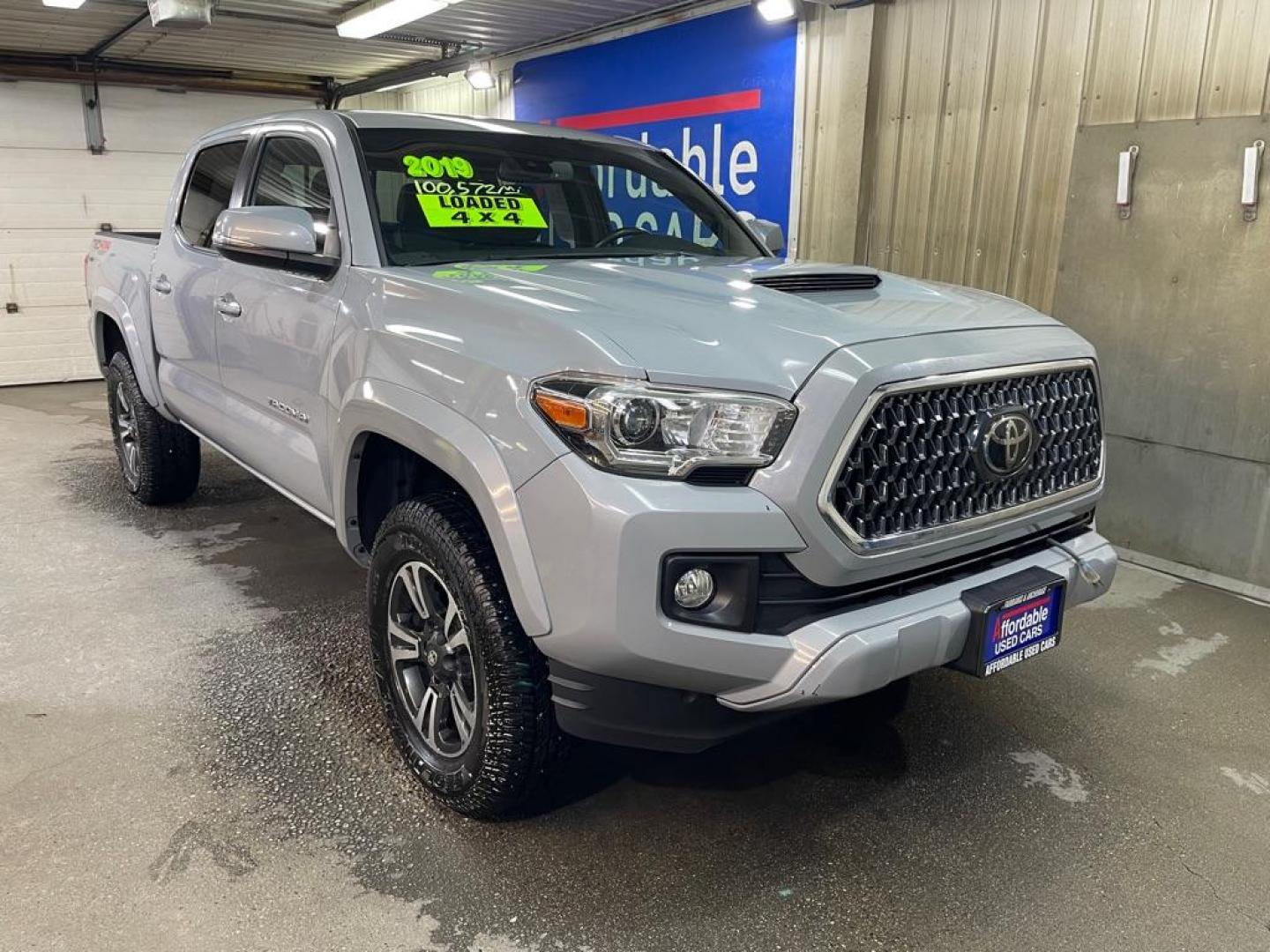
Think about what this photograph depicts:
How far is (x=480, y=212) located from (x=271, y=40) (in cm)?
681

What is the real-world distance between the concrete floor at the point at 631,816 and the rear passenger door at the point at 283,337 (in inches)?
28.7

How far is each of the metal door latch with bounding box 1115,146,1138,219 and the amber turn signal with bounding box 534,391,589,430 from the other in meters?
3.66

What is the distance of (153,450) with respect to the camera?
16.3 feet

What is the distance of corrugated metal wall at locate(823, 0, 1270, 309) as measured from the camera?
4242mm

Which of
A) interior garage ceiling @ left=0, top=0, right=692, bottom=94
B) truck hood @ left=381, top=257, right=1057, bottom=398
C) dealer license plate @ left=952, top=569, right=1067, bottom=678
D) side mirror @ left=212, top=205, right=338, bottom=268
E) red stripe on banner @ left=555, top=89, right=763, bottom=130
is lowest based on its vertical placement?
dealer license plate @ left=952, top=569, right=1067, bottom=678

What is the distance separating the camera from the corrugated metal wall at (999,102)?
167 inches

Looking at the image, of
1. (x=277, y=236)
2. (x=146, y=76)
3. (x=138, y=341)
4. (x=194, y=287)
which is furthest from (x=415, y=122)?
(x=146, y=76)

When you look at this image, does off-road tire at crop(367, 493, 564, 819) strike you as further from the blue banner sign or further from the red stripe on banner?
the blue banner sign

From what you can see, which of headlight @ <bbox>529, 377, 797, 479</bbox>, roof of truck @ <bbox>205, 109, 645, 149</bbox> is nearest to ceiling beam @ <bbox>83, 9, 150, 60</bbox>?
roof of truck @ <bbox>205, 109, 645, 149</bbox>

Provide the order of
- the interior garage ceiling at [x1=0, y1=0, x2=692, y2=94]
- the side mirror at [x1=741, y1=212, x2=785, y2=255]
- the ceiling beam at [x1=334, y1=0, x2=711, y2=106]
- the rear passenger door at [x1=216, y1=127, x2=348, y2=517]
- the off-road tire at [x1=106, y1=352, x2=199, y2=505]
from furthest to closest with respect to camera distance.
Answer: the interior garage ceiling at [x1=0, y1=0, x2=692, y2=94] → the ceiling beam at [x1=334, y1=0, x2=711, y2=106] → the off-road tire at [x1=106, y1=352, x2=199, y2=505] → the side mirror at [x1=741, y1=212, x2=785, y2=255] → the rear passenger door at [x1=216, y1=127, x2=348, y2=517]

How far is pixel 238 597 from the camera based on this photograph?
4027mm

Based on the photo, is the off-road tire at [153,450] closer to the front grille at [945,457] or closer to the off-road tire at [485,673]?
the off-road tire at [485,673]

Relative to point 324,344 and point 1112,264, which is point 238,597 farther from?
point 1112,264

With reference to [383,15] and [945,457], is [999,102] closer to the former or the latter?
[945,457]
